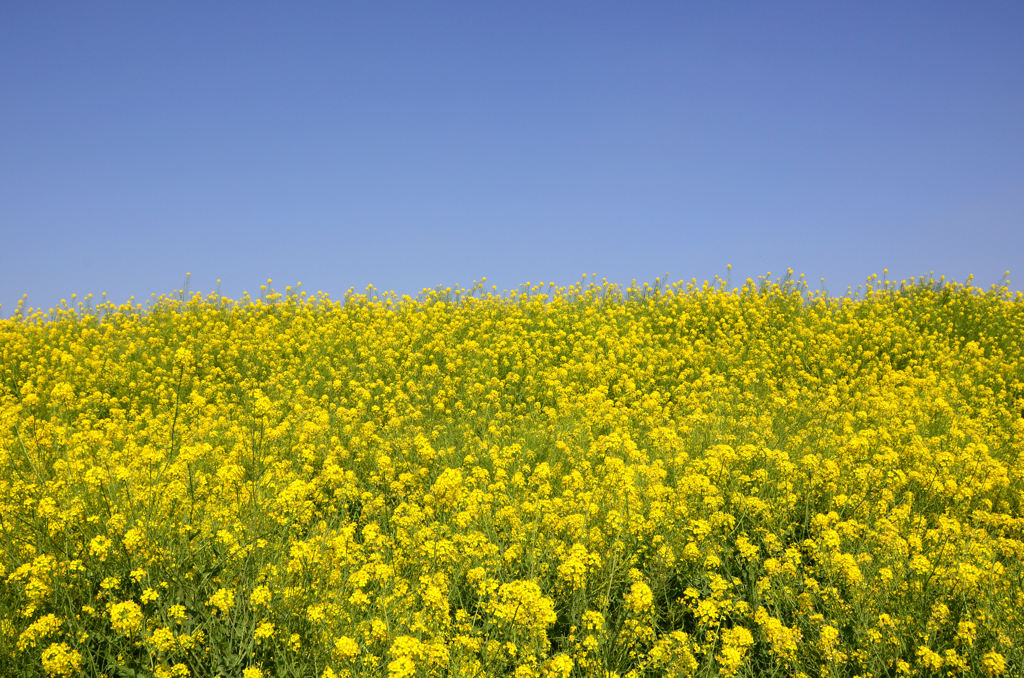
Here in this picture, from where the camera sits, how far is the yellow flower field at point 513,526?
2.94 m

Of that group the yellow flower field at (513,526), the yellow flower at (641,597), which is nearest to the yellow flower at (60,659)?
the yellow flower field at (513,526)

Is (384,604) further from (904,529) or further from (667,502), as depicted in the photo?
(904,529)

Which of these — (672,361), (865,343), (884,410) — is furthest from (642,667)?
(865,343)

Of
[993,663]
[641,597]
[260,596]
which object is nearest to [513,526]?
[641,597]

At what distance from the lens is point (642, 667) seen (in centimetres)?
288

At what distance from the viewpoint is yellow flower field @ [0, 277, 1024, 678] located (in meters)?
2.94

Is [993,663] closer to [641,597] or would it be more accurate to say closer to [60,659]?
[641,597]

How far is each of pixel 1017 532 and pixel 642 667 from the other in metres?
3.45

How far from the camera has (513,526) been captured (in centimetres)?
387

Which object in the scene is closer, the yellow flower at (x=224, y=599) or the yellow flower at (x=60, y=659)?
the yellow flower at (x=60, y=659)

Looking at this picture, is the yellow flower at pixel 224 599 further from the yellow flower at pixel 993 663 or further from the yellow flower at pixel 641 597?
the yellow flower at pixel 993 663

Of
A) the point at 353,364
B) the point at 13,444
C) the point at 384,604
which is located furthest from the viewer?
the point at 353,364

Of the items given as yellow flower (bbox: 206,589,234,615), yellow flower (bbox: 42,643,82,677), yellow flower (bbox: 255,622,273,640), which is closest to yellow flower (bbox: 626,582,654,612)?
yellow flower (bbox: 255,622,273,640)

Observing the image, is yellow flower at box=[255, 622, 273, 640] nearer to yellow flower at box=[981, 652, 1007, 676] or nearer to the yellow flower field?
the yellow flower field
